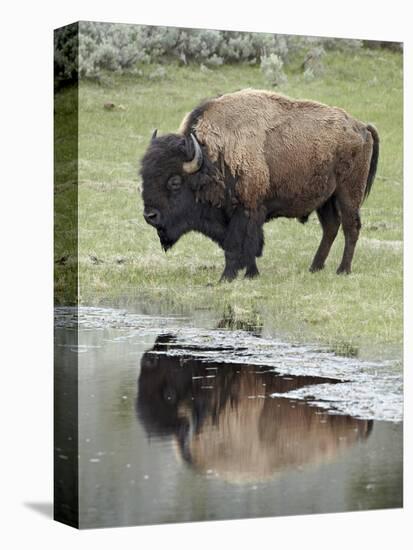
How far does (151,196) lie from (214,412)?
2.11 m

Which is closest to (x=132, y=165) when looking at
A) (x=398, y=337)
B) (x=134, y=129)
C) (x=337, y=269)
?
(x=134, y=129)

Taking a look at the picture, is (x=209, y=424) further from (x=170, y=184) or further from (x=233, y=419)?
(x=170, y=184)

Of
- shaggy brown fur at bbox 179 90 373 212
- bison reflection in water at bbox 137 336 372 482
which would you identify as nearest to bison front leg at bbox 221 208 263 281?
shaggy brown fur at bbox 179 90 373 212

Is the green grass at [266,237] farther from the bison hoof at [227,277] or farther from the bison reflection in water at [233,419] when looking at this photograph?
the bison reflection in water at [233,419]

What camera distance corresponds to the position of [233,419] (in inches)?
395

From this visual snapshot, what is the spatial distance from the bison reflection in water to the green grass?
0.59 metres

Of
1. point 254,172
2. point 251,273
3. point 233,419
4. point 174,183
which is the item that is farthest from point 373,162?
point 233,419

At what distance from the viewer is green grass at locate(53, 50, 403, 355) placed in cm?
991

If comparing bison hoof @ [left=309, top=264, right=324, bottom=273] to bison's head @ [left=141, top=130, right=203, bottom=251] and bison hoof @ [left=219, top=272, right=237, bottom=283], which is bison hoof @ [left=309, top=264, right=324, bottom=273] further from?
bison's head @ [left=141, top=130, right=203, bottom=251]

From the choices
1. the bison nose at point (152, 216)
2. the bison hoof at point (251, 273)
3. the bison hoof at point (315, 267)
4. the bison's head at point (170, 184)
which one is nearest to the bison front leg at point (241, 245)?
the bison hoof at point (251, 273)

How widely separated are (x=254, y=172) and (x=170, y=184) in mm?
857

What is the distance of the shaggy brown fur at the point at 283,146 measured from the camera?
11453 millimetres

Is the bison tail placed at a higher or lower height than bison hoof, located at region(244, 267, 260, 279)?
higher

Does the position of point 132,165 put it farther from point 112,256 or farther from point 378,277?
point 378,277
